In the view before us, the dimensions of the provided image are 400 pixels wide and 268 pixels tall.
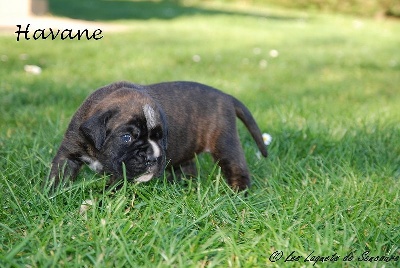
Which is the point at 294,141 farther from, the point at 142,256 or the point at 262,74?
the point at 262,74

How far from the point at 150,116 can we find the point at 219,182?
76 cm

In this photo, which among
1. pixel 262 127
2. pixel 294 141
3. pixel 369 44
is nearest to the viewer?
pixel 294 141

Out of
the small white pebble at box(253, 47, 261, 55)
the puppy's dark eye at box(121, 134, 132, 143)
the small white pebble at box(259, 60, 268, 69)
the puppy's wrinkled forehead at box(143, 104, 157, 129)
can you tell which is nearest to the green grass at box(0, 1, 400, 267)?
the small white pebble at box(259, 60, 268, 69)

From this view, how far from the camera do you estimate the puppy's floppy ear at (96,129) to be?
10.5 feet

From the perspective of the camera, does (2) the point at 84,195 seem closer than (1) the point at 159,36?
Yes

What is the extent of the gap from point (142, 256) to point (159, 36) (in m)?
10.0

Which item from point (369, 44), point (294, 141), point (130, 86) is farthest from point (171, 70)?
point (369, 44)

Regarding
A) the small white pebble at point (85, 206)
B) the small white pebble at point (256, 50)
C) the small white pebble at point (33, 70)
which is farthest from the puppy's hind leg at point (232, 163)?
the small white pebble at point (256, 50)

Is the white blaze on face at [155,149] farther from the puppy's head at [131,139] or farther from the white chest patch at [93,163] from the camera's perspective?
the white chest patch at [93,163]

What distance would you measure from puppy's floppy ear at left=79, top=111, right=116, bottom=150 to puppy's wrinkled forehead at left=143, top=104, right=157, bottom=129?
0.24m

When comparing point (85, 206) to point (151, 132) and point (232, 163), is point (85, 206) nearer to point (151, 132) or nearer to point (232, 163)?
point (151, 132)

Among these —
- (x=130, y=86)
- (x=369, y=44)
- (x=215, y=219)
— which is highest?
(x=130, y=86)

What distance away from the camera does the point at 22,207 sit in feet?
10.3

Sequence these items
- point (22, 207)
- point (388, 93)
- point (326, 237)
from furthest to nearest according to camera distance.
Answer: point (388, 93), point (22, 207), point (326, 237)
